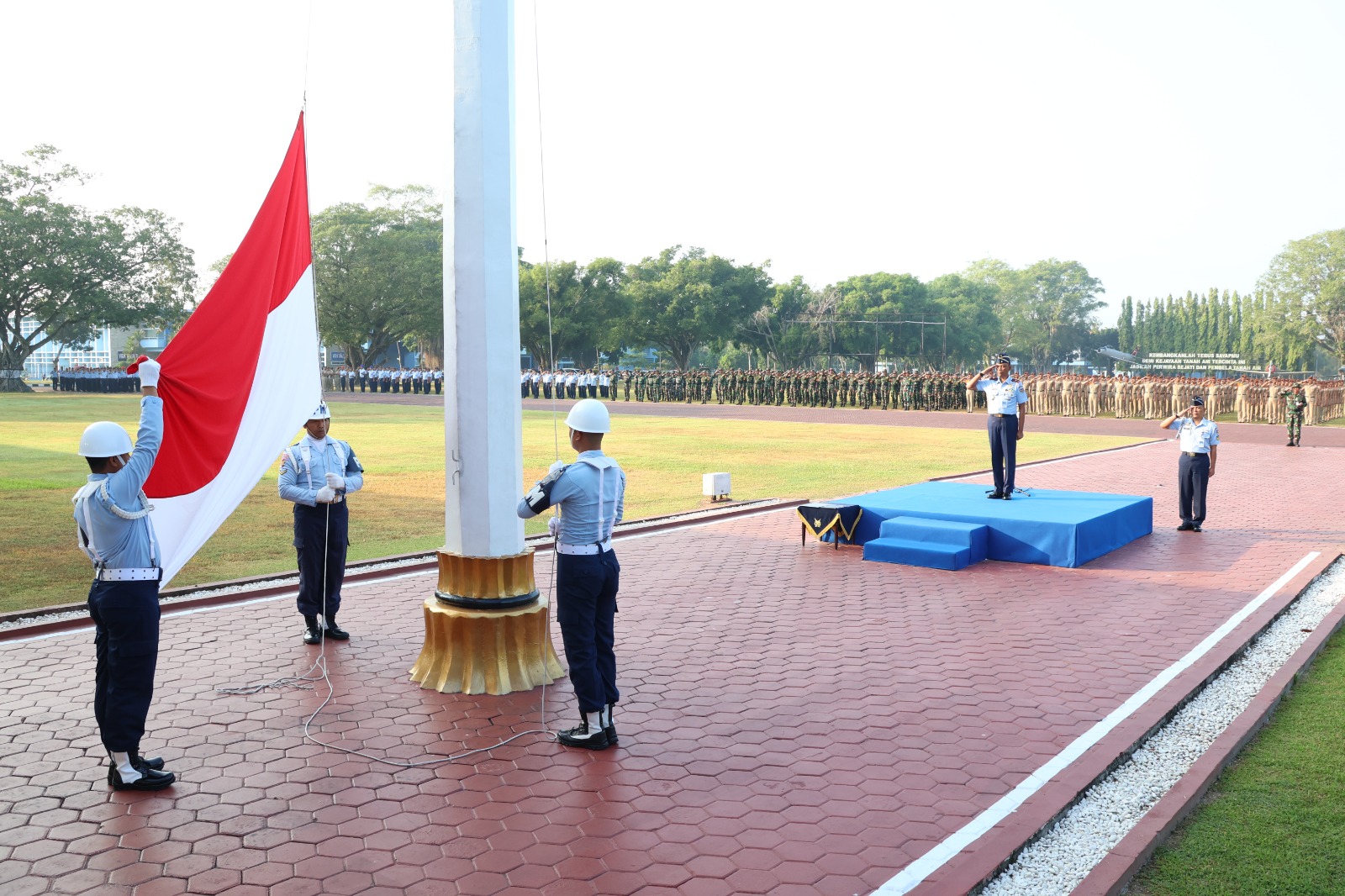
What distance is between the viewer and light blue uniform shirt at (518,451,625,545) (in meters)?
5.17

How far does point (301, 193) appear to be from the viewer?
6.04 m

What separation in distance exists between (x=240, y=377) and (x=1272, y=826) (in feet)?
18.4

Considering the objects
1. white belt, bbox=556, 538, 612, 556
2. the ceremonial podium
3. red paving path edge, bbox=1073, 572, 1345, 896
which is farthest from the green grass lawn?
the ceremonial podium

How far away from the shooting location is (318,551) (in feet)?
23.7

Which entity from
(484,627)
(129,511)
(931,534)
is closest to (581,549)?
(484,627)

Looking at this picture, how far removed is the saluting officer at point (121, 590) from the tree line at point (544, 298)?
46485mm

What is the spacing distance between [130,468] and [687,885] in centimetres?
308

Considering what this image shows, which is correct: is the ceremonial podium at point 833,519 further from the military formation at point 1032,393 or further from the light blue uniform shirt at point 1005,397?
the military formation at point 1032,393

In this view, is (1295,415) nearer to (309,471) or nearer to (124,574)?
(309,471)

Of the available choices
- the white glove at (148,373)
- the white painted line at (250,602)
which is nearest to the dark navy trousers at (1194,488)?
the white painted line at (250,602)

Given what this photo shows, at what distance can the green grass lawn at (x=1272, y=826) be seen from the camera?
3.95m

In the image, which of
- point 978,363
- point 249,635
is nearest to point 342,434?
point 249,635

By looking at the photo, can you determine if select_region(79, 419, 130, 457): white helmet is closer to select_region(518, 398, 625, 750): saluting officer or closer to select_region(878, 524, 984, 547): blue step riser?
select_region(518, 398, 625, 750): saluting officer

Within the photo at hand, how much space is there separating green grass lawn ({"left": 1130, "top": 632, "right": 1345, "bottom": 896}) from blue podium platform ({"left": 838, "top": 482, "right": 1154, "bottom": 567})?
446 cm
